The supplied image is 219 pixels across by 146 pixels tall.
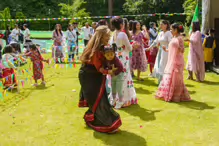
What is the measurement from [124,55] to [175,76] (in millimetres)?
1252

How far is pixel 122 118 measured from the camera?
207 inches

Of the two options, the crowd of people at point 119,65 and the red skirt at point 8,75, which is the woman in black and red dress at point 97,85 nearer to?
the crowd of people at point 119,65

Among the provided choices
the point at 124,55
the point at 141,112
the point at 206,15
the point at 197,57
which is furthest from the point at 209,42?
the point at 141,112

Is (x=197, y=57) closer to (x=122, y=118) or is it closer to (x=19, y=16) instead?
(x=122, y=118)

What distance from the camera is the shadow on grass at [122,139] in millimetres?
4191

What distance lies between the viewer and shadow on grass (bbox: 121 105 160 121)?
5277 millimetres

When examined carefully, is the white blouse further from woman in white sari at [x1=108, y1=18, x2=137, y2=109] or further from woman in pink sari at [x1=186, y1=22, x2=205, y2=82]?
woman in pink sari at [x1=186, y1=22, x2=205, y2=82]

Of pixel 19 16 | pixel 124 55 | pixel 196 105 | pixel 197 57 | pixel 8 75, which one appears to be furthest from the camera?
pixel 19 16

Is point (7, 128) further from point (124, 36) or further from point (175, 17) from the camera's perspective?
point (175, 17)

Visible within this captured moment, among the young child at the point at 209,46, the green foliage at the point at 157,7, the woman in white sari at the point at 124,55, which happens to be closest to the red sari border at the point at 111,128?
the woman in white sari at the point at 124,55

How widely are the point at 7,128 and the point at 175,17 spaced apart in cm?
2749

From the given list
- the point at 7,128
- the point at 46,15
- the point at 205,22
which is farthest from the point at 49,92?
the point at 46,15

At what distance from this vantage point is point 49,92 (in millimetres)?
7438

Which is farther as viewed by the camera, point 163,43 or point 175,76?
point 163,43
